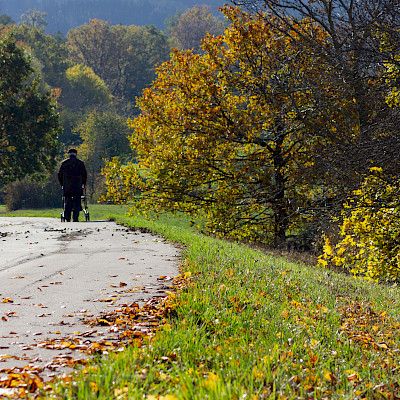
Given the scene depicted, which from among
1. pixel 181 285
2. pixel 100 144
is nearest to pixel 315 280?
pixel 181 285

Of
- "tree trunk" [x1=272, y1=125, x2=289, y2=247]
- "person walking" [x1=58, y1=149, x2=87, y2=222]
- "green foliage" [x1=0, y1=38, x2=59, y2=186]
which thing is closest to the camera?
"tree trunk" [x1=272, y1=125, x2=289, y2=247]

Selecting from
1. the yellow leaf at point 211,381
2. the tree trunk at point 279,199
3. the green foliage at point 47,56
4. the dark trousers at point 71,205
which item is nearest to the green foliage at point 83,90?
the green foliage at point 47,56

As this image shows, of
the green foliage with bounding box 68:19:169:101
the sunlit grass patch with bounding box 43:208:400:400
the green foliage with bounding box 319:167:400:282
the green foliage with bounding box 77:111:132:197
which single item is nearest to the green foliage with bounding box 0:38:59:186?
the green foliage with bounding box 77:111:132:197

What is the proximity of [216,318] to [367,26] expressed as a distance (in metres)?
9.58

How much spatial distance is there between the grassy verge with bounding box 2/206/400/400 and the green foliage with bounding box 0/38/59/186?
113 feet

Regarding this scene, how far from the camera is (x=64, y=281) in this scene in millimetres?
8836

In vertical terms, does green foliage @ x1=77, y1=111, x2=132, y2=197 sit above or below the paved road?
above

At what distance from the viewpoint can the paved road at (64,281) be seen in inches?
235

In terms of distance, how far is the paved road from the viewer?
235 inches

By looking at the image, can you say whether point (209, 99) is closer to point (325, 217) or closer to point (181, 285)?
point (325, 217)

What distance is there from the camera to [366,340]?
6.33 m

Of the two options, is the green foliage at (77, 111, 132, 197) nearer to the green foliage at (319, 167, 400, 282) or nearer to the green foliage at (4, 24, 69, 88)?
the green foliage at (4, 24, 69, 88)

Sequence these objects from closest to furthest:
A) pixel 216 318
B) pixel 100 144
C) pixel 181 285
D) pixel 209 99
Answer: pixel 216 318 < pixel 181 285 < pixel 209 99 < pixel 100 144

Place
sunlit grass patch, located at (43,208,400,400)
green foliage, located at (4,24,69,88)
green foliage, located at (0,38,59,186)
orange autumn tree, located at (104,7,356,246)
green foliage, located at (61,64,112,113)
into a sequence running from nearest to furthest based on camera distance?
sunlit grass patch, located at (43,208,400,400) → orange autumn tree, located at (104,7,356,246) → green foliage, located at (0,38,59,186) → green foliage, located at (61,64,112,113) → green foliage, located at (4,24,69,88)
